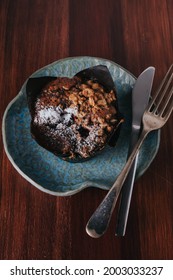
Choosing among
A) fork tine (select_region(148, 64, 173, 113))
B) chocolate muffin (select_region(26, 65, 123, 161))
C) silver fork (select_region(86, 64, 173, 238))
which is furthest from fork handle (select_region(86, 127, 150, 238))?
fork tine (select_region(148, 64, 173, 113))

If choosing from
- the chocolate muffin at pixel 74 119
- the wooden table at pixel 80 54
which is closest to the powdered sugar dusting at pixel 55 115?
the chocolate muffin at pixel 74 119

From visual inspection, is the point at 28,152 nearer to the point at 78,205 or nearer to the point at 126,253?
the point at 78,205

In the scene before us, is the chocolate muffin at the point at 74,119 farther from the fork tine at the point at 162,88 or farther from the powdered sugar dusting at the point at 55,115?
the fork tine at the point at 162,88

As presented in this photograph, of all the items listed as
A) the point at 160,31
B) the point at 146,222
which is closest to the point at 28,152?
the point at 146,222

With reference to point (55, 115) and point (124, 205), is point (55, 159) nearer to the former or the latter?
point (55, 115)

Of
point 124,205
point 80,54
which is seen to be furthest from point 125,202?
point 80,54

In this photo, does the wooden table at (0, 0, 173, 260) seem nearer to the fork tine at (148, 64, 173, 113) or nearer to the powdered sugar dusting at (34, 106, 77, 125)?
the fork tine at (148, 64, 173, 113)
